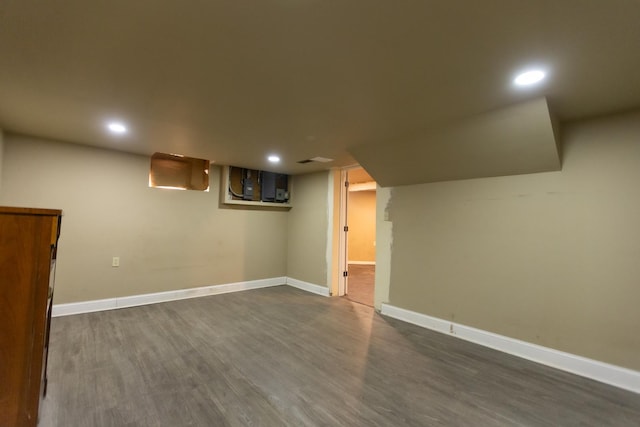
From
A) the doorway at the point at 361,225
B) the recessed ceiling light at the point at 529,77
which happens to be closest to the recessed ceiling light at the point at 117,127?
the recessed ceiling light at the point at 529,77

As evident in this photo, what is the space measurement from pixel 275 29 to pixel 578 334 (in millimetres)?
3196

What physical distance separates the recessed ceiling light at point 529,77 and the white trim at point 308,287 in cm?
378

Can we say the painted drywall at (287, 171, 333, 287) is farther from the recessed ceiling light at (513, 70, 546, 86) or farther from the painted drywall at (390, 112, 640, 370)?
the recessed ceiling light at (513, 70, 546, 86)

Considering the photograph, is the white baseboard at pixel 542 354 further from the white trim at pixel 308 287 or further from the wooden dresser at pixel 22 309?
the wooden dresser at pixel 22 309

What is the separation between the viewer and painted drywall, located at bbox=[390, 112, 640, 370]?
2176 millimetres

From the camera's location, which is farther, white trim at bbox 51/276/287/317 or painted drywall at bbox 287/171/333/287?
painted drywall at bbox 287/171/333/287

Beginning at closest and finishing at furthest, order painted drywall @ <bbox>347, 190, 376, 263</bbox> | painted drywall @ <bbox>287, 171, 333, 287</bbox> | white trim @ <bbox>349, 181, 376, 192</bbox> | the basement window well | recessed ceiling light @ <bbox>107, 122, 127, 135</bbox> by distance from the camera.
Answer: recessed ceiling light @ <bbox>107, 122, 127, 135</bbox> → the basement window well → painted drywall @ <bbox>287, 171, 333, 287</bbox> → white trim @ <bbox>349, 181, 376, 192</bbox> → painted drywall @ <bbox>347, 190, 376, 263</bbox>

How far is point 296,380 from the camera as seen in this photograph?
212 centimetres

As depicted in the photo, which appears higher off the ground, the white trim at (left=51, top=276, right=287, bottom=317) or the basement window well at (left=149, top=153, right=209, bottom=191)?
the basement window well at (left=149, top=153, right=209, bottom=191)

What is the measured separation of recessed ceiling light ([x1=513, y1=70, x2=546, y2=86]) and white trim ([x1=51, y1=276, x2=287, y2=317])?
4.59m

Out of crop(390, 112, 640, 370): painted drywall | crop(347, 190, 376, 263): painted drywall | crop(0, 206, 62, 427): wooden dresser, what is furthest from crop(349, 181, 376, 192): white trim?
crop(0, 206, 62, 427): wooden dresser

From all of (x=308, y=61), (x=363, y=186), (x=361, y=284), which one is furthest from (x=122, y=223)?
(x=363, y=186)

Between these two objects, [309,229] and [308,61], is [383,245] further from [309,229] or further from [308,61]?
[308,61]

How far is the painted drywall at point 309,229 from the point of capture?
484 centimetres
